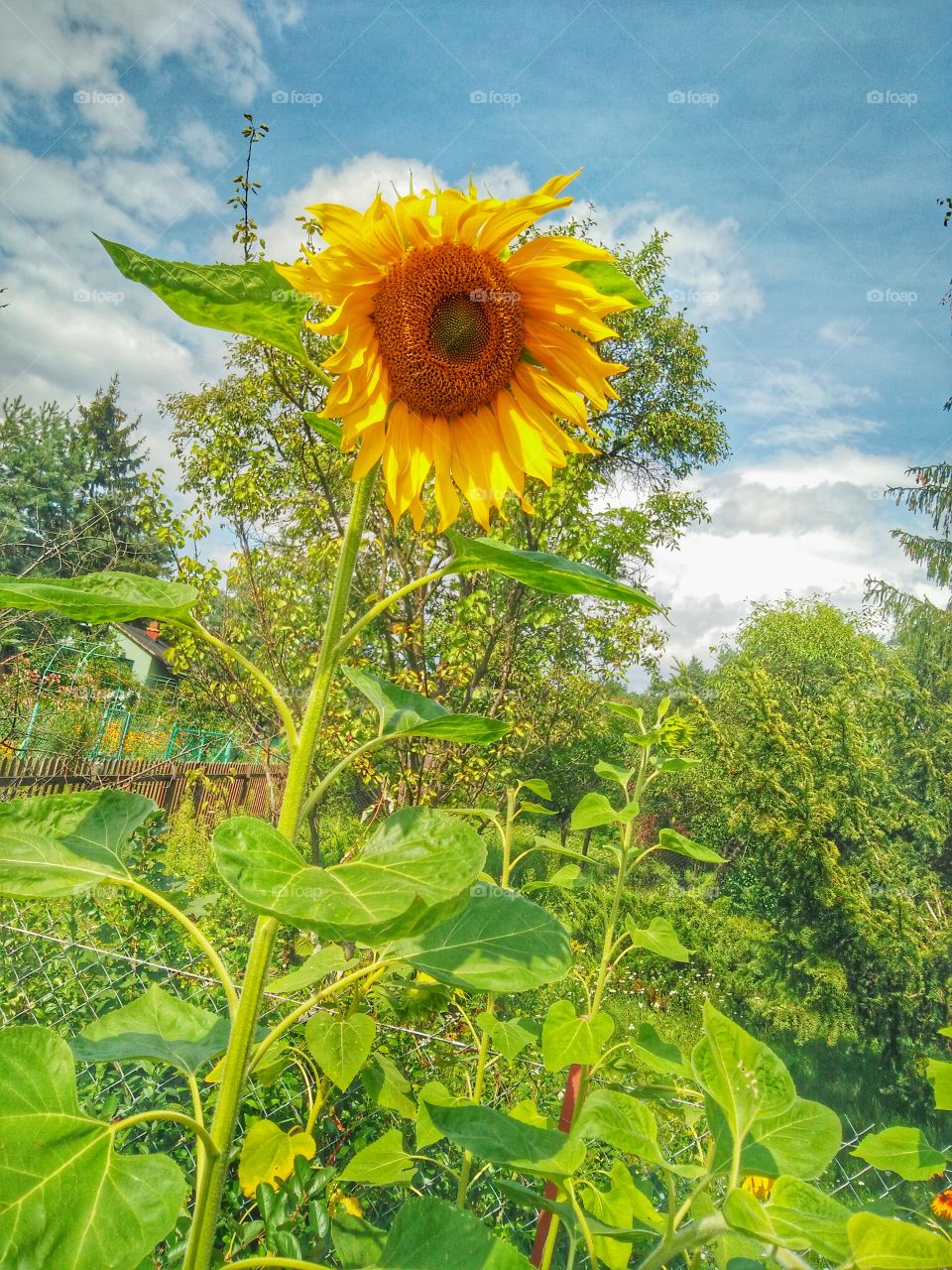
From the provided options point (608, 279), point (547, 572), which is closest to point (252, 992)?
point (547, 572)

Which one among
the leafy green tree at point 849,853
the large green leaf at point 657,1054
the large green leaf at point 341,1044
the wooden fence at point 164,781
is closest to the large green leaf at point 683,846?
the large green leaf at point 657,1054

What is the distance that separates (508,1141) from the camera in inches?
25.1

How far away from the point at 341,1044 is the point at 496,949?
648 mm

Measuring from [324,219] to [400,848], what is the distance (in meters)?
0.65

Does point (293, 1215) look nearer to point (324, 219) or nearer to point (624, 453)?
point (324, 219)

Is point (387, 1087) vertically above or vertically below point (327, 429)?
below

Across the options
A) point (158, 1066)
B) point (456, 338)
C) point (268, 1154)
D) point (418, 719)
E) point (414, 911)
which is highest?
point (456, 338)

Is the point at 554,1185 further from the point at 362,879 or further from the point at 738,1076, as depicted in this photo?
the point at 362,879

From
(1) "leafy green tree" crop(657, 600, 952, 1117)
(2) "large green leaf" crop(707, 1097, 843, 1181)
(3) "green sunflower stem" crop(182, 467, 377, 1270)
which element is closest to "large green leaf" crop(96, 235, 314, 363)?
(3) "green sunflower stem" crop(182, 467, 377, 1270)

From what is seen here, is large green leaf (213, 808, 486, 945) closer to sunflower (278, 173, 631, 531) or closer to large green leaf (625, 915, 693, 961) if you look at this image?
sunflower (278, 173, 631, 531)

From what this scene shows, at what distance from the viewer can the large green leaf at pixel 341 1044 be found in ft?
3.64

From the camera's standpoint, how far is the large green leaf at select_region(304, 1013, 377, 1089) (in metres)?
1.11

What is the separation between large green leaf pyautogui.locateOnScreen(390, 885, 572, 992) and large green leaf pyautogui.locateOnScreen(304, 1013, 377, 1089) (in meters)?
0.50

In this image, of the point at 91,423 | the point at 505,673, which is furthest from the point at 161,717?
the point at 91,423
